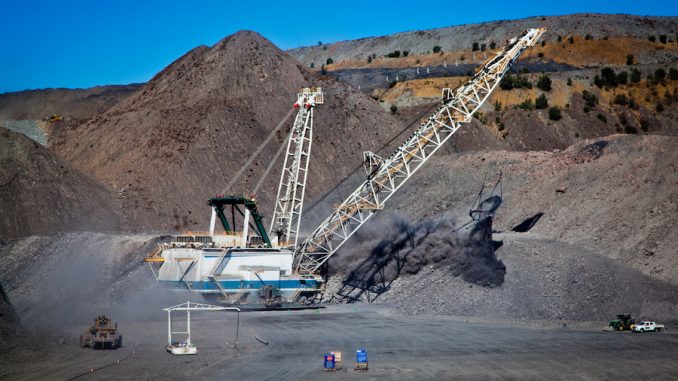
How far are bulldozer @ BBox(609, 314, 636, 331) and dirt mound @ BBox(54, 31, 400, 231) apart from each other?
45.1 meters

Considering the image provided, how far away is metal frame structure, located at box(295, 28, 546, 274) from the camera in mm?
62156

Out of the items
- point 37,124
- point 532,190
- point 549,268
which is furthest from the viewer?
point 37,124

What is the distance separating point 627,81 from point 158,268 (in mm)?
96427

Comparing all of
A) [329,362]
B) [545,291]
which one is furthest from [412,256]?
[329,362]

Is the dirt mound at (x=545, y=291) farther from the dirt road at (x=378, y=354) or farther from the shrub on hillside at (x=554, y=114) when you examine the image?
the shrub on hillside at (x=554, y=114)

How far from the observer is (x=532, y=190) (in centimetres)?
7375

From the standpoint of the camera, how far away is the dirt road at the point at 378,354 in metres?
34.9

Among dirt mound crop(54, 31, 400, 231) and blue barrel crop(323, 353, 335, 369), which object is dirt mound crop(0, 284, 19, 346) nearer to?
blue barrel crop(323, 353, 335, 369)

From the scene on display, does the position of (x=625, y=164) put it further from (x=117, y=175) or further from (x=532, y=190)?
(x=117, y=175)

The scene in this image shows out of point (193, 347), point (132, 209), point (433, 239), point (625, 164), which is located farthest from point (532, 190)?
point (193, 347)

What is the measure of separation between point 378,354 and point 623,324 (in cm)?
1343

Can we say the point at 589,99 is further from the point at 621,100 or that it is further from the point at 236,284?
the point at 236,284

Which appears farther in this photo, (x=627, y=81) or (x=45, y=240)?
(x=627, y=81)

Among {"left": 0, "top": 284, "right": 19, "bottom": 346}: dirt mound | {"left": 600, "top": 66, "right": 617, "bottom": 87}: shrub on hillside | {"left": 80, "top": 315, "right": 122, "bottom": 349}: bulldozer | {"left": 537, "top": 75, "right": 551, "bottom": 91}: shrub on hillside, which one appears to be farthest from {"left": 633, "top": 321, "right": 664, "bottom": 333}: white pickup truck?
{"left": 600, "top": 66, "right": 617, "bottom": 87}: shrub on hillside
